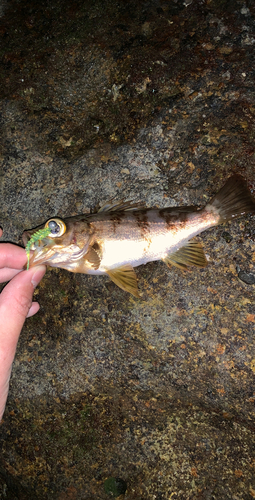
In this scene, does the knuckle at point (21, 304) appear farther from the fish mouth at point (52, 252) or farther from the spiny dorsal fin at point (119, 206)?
the spiny dorsal fin at point (119, 206)

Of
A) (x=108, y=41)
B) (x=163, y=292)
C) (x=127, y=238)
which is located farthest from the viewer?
(x=108, y=41)

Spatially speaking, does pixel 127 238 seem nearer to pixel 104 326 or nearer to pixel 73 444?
pixel 104 326

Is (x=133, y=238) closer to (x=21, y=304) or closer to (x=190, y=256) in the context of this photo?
(x=190, y=256)

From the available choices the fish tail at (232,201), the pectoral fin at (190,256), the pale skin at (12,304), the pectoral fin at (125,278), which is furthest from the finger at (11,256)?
the fish tail at (232,201)

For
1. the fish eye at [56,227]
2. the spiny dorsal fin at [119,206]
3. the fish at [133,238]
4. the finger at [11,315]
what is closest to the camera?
the finger at [11,315]

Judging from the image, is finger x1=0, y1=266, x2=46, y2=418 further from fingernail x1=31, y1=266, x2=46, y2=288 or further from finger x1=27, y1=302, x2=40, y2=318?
finger x1=27, y1=302, x2=40, y2=318

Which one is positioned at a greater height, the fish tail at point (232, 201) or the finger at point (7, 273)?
the finger at point (7, 273)

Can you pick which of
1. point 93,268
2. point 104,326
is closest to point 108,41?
point 93,268

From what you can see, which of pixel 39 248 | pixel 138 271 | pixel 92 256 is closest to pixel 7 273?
pixel 39 248
